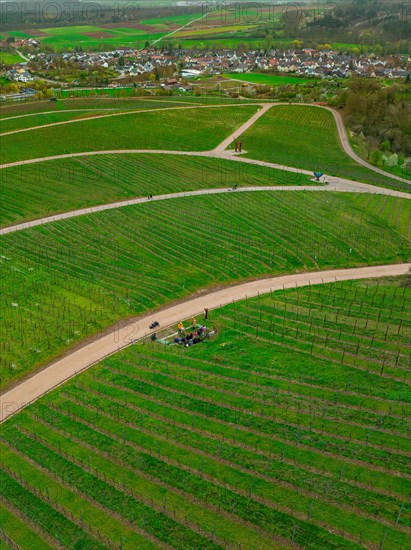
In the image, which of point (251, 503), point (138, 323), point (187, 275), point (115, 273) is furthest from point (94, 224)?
point (251, 503)

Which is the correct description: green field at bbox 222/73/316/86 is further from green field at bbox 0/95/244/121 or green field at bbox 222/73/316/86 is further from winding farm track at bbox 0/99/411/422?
winding farm track at bbox 0/99/411/422

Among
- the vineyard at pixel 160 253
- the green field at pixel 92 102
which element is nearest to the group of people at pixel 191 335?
the vineyard at pixel 160 253

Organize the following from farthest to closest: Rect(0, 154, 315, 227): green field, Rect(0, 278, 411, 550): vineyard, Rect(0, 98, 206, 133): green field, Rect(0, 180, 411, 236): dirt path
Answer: Rect(0, 98, 206, 133): green field < Rect(0, 154, 315, 227): green field < Rect(0, 180, 411, 236): dirt path < Rect(0, 278, 411, 550): vineyard

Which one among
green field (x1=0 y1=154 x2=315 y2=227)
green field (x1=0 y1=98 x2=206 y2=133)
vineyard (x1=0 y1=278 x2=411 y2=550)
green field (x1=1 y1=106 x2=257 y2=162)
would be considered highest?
green field (x1=0 y1=98 x2=206 y2=133)

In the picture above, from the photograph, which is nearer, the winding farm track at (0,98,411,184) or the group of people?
the group of people

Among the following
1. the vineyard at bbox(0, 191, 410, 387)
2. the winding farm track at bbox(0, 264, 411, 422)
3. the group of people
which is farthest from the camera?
the vineyard at bbox(0, 191, 410, 387)

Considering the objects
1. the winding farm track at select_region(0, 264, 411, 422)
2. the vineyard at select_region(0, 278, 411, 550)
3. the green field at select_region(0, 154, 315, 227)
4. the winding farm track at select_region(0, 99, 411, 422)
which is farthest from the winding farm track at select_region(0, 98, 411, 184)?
the vineyard at select_region(0, 278, 411, 550)

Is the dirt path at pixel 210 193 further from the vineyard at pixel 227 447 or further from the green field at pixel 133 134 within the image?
the vineyard at pixel 227 447
